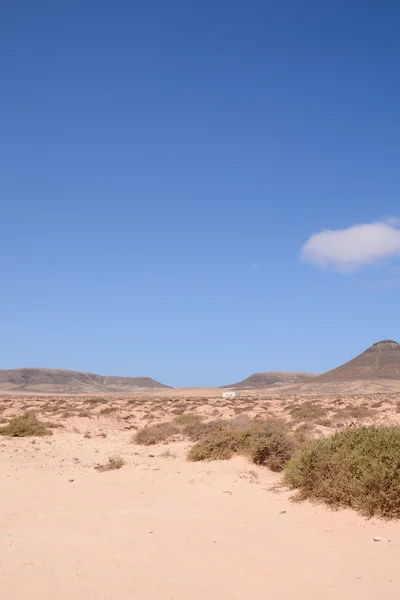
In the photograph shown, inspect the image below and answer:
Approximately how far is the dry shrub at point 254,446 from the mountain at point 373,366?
10729 centimetres

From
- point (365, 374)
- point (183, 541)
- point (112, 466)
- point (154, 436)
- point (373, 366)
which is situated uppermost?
point (373, 366)

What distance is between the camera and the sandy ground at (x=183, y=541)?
20.3ft

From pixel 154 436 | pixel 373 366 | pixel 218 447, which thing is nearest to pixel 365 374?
pixel 373 366

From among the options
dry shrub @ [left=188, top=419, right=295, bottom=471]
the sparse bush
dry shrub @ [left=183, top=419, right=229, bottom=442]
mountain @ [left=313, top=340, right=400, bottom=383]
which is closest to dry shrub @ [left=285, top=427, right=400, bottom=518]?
dry shrub @ [left=188, top=419, right=295, bottom=471]

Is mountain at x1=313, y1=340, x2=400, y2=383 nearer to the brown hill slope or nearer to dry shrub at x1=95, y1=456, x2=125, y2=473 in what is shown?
the brown hill slope

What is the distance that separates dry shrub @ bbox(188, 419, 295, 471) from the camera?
13188 mm

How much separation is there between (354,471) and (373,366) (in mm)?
125690

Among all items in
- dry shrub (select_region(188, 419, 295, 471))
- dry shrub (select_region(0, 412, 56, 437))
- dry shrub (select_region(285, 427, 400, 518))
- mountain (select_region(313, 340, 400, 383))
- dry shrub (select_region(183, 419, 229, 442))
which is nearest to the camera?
dry shrub (select_region(285, 427, 400, 518))

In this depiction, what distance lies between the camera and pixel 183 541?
796 centimetres

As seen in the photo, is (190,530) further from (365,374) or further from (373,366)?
(373,366)

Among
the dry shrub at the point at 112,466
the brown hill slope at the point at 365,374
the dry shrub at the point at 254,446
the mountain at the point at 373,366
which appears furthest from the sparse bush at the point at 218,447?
the mountain at the point at 373,366

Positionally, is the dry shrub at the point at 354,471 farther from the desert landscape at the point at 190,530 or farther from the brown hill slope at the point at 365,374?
the brown hill slope at the point at 365,374

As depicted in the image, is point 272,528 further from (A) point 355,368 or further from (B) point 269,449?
(A) point 355,368

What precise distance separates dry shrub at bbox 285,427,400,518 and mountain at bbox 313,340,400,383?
11146 cm
